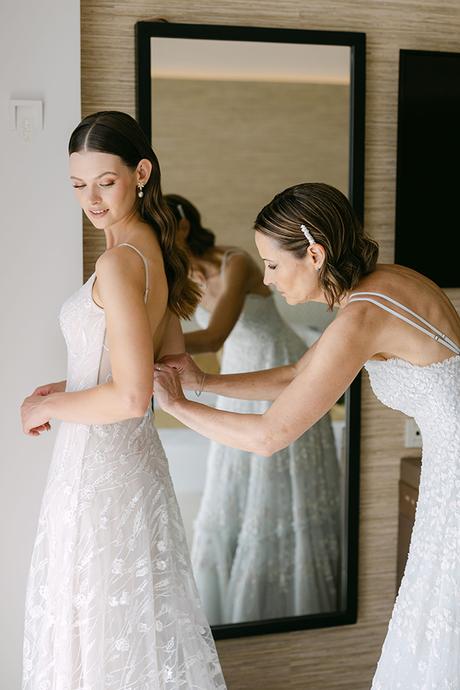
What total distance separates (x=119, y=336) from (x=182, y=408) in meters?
0.26

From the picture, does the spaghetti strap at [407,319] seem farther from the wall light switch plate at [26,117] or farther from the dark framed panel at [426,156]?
the wall light switch plate at [26,117]

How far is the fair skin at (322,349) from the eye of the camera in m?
1.91

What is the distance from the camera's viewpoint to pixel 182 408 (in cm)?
206

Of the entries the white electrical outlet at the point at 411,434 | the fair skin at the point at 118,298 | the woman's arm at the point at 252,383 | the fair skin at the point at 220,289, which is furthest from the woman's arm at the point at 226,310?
the white electrical outlet at the point at 411,434

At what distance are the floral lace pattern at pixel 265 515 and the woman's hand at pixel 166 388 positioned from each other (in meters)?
0.61

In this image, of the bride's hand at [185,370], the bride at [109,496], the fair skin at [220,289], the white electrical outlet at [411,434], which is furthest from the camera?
the white electrical outlet at [411,434]

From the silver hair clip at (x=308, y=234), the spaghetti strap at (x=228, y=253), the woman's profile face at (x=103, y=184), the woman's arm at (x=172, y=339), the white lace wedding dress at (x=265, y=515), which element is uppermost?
the woman's profile face at (x=103, y=184)

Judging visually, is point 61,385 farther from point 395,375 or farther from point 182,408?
point 395,375

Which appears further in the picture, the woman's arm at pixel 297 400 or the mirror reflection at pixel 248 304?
the mirror reflection at pixel 248 304

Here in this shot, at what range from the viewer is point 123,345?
1.90 meters

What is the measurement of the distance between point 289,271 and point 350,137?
36.7 inches

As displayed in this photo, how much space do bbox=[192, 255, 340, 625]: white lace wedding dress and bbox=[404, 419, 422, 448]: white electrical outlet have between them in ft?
0.89

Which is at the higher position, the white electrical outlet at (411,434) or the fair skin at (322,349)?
the fair skin at (322,349)

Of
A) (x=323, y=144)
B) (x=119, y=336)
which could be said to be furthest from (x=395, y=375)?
(x=323, y=144)
